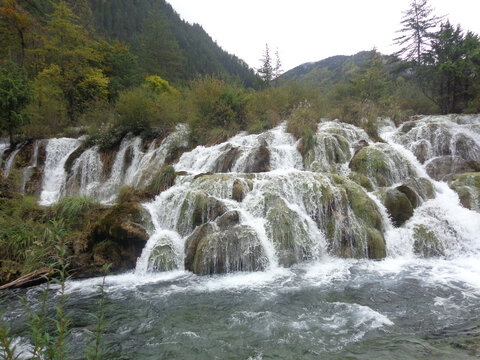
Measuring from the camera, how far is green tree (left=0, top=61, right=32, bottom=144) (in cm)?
1030

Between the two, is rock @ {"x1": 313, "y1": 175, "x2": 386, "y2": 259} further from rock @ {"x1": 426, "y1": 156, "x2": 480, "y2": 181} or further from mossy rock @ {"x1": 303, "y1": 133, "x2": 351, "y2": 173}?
rock @ {"x1": 426, "y1": 156, "x2": 480, "y2": 181}

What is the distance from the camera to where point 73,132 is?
1528cm

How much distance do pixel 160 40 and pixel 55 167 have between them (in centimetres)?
2673

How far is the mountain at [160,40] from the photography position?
32656mm

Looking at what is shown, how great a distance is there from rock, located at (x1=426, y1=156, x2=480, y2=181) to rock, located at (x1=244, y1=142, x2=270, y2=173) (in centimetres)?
601

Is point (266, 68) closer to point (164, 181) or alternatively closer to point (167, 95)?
point (167, 95)

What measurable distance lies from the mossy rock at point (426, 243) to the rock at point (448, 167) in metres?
3.22

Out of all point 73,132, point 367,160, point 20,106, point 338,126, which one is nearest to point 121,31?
point 73,132

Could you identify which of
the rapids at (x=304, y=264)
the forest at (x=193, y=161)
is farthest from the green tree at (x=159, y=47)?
the rapids at (x=304, y=264)

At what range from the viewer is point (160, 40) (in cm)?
3288

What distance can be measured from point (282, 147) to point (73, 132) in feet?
41.6

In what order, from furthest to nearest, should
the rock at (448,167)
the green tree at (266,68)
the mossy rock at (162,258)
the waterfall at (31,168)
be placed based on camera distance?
the green tree at (266,68) → the waterfall at (31,168) → the rock at (448,167) → the mossy rock at (162,258)

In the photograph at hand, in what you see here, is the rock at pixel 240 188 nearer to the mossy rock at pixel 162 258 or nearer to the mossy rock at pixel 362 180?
the mossy rock at pixel 162 258

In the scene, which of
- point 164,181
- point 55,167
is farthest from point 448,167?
point 55,167
